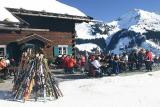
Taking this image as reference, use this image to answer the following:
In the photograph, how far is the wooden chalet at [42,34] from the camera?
2847cm

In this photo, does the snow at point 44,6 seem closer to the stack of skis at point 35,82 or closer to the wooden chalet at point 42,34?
the wooden chalet at point 42,34

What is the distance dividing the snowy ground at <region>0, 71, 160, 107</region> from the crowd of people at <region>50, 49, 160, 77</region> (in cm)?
196

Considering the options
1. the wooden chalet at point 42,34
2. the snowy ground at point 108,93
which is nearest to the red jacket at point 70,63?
the wooden chalet at point 42,34

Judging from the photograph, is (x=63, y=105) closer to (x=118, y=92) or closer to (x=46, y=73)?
(x=46, y=73)

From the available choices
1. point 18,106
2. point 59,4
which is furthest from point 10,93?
point 59,4

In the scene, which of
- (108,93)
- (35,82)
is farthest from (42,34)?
(35,82)

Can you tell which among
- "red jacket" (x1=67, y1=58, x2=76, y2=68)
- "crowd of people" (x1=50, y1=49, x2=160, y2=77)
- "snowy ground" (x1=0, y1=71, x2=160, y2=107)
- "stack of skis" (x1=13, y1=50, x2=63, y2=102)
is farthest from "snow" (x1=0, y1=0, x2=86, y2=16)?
"stack of skis" (x1=13, y1=50, x2=63, y2=102)

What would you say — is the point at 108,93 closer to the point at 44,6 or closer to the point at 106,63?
the point at 106,63

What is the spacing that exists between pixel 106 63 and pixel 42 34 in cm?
732

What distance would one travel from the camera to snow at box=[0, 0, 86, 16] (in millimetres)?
30159

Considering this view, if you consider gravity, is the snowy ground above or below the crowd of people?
below

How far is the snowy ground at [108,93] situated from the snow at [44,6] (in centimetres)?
1067

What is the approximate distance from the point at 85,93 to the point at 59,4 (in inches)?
684

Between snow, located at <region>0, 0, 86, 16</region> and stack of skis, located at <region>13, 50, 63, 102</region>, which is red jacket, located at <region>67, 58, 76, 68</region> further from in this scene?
stack of skis, located at <region>13, 50, 63, 102</region>
